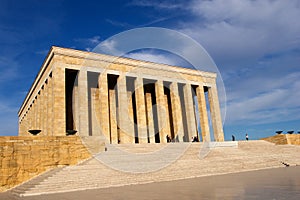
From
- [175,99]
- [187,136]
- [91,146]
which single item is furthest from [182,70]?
[91,146]

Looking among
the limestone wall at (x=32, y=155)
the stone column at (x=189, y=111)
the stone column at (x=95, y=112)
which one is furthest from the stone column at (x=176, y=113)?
the limestone wall at (x=32, y=155)

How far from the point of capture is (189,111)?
29.5 meters

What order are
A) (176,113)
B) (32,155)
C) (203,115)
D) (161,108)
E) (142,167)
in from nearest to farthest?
(142,167)
(32,155)
(161,108)
(176,113)
(203,115)

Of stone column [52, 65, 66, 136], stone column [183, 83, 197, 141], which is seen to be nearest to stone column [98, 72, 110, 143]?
stone column [52, 65, 66, 136]

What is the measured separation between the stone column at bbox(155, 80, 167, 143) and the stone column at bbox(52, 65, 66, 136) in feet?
33.6

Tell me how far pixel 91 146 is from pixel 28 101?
25.4 metres

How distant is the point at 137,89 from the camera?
26188mm

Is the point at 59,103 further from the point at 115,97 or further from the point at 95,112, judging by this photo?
the point at 115,97

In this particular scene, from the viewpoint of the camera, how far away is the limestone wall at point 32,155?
1179 centimetres

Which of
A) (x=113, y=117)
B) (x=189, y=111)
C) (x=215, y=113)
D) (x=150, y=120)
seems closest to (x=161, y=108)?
(x=150, y=120)

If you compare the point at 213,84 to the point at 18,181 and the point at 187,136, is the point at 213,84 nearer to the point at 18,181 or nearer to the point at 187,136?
the point at 187,136

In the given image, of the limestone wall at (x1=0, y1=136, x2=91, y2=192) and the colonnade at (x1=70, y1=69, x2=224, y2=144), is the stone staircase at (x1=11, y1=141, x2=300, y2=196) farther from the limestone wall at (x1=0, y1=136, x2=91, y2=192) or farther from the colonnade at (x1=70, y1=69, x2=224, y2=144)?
the colonnade at (x1=70, y1=69, x2=224, y2=144)

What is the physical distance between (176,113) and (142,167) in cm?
1769

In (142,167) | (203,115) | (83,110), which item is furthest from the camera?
Result: (203,115)
